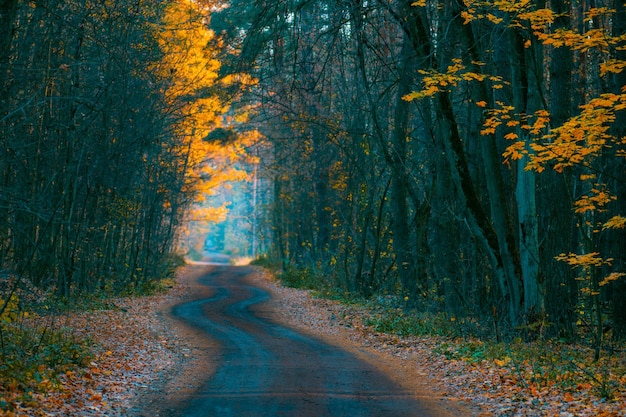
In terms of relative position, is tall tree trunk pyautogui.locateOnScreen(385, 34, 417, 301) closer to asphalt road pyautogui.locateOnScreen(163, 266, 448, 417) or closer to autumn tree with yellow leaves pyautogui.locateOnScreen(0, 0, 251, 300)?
asphalt road pyautogui.locateOnScreen(163, 266, 448, 417)

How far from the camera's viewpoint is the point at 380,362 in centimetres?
1248

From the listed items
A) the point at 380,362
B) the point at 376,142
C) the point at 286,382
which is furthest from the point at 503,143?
the point at 286,382

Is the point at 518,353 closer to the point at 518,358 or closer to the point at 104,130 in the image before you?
the point at 518,358

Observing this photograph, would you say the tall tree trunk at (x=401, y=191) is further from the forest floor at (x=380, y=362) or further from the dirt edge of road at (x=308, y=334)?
the forest floor at (x=380, y=362)

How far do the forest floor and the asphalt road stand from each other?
555mm

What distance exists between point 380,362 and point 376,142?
418 inches

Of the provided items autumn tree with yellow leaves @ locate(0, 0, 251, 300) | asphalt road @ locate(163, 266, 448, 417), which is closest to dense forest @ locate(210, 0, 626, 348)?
autumn tree with yellow leaves @ locate(0, 0, 251, 300)

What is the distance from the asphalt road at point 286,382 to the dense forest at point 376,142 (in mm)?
2875

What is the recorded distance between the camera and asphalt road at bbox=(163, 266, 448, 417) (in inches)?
333

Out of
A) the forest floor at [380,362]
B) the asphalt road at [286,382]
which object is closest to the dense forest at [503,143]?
the forest floor at [380,362]

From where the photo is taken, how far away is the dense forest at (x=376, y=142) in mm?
11992

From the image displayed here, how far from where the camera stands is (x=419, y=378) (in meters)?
10.9

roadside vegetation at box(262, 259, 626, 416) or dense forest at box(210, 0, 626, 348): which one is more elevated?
dense forest at box(210, 0, 626, 348)

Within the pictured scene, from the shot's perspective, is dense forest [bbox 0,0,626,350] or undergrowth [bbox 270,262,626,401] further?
dense forest [bbox 0,0,626,350]
